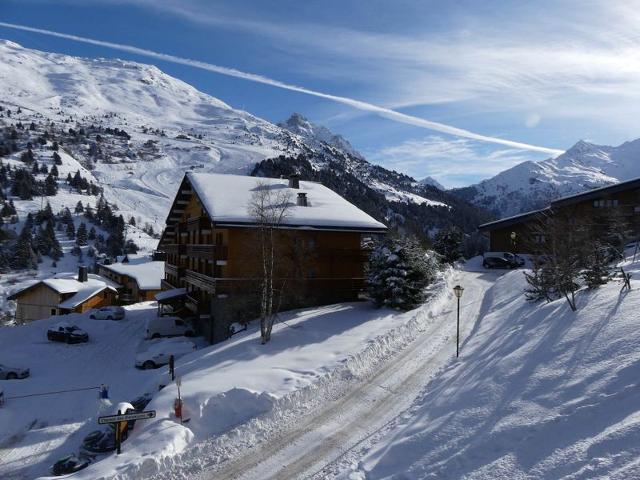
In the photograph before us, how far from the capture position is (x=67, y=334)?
33.2 m

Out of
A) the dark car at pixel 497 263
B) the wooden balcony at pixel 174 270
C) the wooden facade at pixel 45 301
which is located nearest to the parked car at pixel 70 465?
the wooden balcony at pixel 174 270

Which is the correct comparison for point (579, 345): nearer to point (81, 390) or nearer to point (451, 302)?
point (451, 302)

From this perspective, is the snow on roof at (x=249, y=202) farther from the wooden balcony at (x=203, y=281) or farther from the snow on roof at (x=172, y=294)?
the snow on roof at (x=172, y=294)

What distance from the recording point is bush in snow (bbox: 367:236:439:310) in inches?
994

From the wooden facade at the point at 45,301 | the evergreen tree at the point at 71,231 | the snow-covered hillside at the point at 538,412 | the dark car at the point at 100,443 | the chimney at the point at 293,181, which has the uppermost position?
the chimney at the point at 293,181

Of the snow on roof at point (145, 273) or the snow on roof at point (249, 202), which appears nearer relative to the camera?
the snow on roof at point (249, 202)

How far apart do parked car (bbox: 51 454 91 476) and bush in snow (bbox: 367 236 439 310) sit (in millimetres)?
16740

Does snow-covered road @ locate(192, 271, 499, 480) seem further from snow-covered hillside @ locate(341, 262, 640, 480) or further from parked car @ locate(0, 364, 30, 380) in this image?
parked car @ locate(0, 364, 30, 380)

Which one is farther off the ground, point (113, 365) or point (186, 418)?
point (186, 418)

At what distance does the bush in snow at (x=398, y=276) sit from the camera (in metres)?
25.2

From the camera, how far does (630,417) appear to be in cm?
785

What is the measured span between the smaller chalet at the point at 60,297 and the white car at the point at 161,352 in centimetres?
3487

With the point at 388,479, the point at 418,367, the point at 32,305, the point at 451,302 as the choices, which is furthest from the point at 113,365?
the point at 32,305

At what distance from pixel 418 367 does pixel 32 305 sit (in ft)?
202
